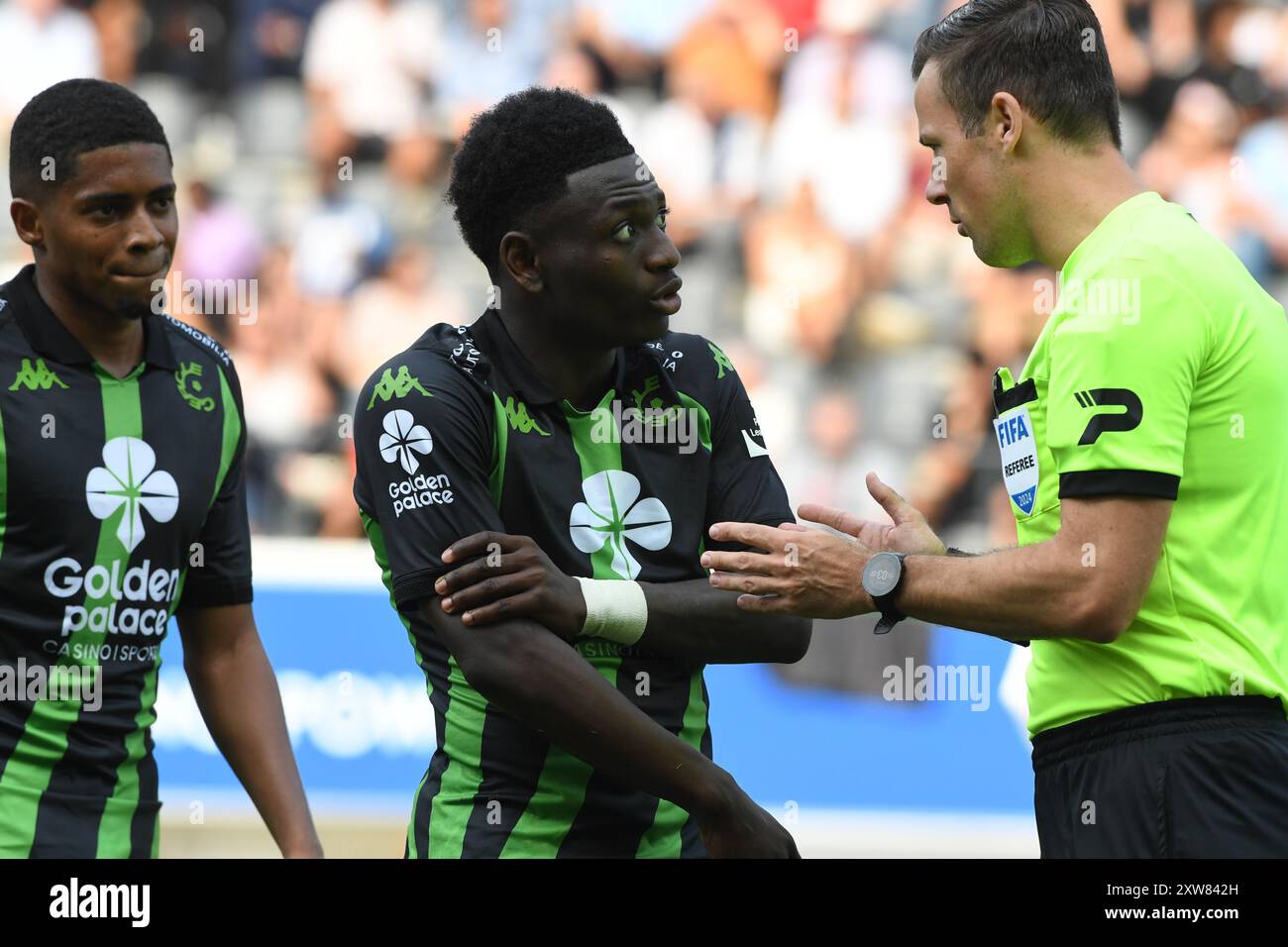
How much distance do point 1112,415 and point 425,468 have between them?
1301mm

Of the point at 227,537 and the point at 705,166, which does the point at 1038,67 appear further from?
the point at 705,166

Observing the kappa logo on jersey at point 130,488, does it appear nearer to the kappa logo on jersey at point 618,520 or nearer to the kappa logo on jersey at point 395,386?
the kappa logo on jersey at point 395,386

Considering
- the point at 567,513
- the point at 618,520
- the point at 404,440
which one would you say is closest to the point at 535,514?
the point at 567,513

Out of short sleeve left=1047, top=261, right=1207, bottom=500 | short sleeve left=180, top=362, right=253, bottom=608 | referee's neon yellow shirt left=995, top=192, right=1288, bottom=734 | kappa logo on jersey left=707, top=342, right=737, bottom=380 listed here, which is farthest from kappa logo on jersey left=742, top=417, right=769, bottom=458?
short sleeve left=180, top=362, right=253, bottom=608

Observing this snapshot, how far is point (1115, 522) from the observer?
106 inches

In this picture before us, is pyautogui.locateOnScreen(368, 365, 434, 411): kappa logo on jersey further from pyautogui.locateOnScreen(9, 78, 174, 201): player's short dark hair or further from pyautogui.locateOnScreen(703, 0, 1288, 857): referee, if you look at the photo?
pyautogui.locateOnScreen(9, 78, 174, 201): player's short dark hair

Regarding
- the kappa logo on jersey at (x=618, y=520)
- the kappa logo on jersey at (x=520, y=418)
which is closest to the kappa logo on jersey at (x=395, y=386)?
the kappa logo on jersey at (x=520, y=418)

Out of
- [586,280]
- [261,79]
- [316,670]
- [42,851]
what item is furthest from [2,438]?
[261,79]

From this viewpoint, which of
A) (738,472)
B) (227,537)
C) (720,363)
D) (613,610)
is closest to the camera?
(613,610)

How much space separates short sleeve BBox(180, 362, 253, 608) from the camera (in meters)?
3.74

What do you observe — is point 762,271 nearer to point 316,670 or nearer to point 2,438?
point 316,670

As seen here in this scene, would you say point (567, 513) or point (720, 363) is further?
point (720, 363)

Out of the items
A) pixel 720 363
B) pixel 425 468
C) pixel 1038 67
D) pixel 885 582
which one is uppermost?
pixel 1038 67

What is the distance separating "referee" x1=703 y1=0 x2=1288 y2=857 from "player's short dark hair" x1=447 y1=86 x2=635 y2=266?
0.81 m
